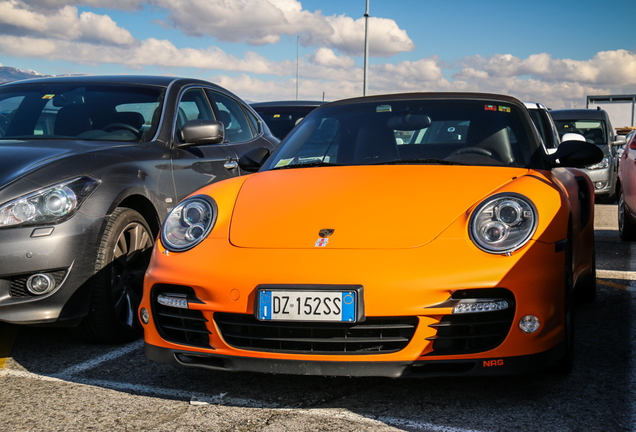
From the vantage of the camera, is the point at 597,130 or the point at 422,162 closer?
the point at 422,162

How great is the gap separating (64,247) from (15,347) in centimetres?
87

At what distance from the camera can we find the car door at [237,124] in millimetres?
5488

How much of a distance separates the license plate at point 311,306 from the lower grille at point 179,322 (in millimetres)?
346

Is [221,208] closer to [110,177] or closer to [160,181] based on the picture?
[110,177]

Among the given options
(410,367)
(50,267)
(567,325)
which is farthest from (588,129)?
(50,267)

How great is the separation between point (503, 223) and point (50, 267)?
85.9 inches

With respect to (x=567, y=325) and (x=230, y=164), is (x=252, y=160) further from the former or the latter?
(x=567, y=325)

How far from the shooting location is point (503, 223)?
2838mm

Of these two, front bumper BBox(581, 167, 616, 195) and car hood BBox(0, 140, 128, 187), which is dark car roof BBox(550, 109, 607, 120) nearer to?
front bumper BBox(581, 167, 616, 195)

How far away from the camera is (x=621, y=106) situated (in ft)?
116

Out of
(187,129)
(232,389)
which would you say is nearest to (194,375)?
(232,389)

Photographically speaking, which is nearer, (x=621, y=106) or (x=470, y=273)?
(x=470, y=273)

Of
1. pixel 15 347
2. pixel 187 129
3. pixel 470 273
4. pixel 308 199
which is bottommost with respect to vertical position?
pixel 15 347

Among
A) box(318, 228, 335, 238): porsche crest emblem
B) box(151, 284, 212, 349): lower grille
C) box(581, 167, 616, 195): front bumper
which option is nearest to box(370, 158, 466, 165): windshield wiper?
box(318, 228, 335, 238): porsche crest emblem
